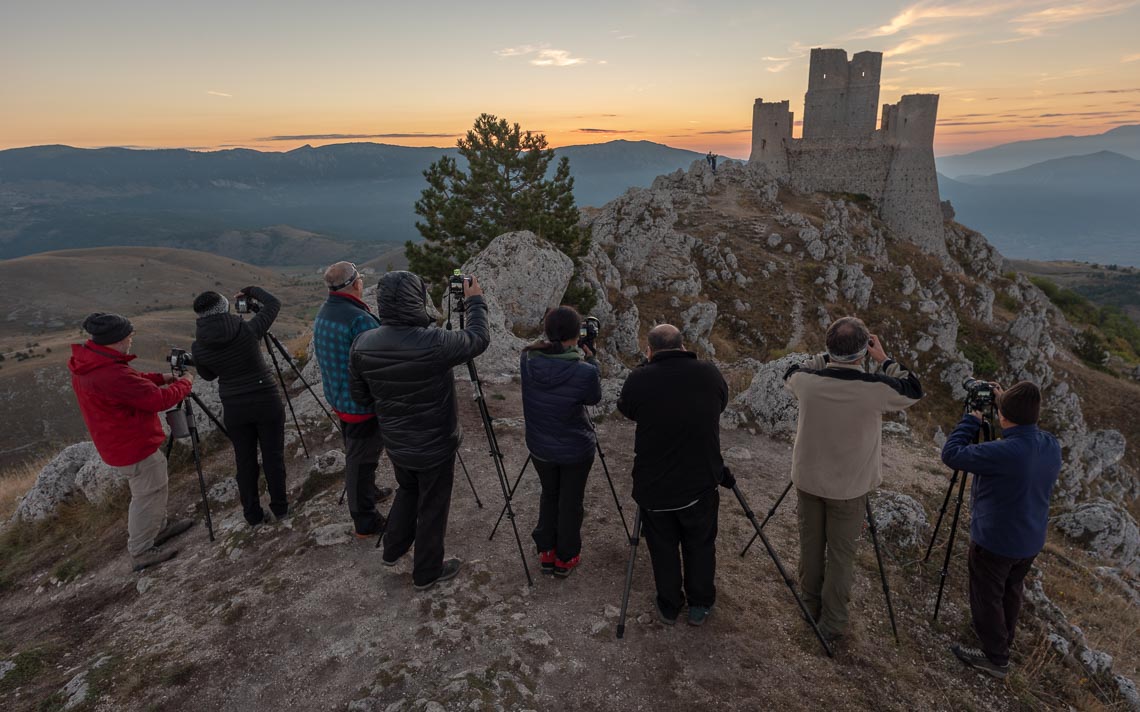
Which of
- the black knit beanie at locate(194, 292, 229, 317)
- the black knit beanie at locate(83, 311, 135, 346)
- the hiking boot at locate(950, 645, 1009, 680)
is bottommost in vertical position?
the hiking boot at locate(950, 645, 1009, 680)

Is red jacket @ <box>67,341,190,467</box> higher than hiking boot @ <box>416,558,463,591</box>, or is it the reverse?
red jacket @ <box>67,341,190,467</box>

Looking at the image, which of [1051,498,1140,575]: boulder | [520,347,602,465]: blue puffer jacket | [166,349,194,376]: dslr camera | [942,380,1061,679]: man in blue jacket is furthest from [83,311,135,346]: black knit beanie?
[1051,498,1140,575]: boulder

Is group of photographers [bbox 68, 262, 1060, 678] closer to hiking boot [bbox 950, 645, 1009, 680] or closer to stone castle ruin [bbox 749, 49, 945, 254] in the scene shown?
hiking boot [bbox 950, 645, 1009, 680]

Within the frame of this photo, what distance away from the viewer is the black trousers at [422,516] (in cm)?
580

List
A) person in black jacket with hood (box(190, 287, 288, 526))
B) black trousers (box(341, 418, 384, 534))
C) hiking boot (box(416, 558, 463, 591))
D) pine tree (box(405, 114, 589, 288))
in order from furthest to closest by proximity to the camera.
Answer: pine tree (box(405, 114, 589, 288))
person in black jacket with hood (box(190, 287, 288, 526))
black trousers (box(341, 418, 384, 534))
hiking boot (box(416, 558, 463, 591))

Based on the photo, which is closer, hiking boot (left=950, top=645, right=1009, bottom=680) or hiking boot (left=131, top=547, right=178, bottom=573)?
hiking boot (left=950, top=645, right=1009, bottom=680)

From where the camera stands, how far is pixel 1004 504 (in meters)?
5.02

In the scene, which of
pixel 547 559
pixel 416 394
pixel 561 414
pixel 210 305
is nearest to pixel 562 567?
pixel 547 559

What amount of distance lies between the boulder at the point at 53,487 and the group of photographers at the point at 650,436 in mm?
4700

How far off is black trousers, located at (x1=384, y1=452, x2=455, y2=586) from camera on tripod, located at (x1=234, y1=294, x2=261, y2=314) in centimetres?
382

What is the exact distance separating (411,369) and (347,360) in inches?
72.3

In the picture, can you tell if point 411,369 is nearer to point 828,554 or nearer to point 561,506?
point 561,506

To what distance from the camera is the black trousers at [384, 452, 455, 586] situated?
5801 mm

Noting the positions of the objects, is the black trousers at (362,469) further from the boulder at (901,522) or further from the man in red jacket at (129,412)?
the boulder at (901,522)
